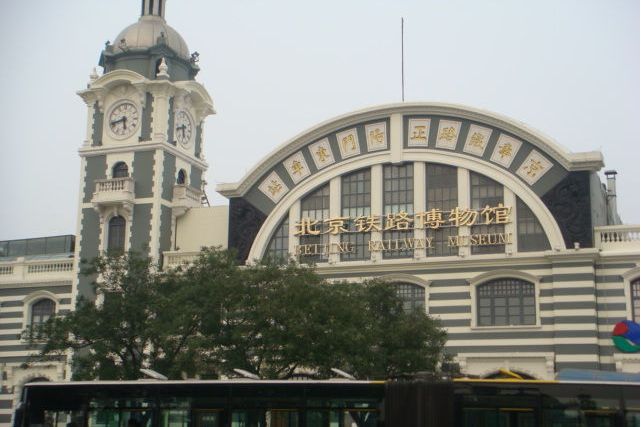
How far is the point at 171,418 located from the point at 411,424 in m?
5.95

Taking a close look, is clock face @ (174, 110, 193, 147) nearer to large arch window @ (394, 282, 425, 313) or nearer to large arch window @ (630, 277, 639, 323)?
large arch window @ (394, 282, 425, 313)

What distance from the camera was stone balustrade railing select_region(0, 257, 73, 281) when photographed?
49438mm

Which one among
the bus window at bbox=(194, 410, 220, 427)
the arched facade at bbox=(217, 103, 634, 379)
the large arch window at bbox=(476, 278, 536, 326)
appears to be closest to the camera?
the bus window at bbox=(194, 410, 220, 427)

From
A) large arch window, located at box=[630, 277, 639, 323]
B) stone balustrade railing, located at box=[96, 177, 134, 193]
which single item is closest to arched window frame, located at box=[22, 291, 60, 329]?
stone balustrade railing, located at box=[96, 177, 134, 193]

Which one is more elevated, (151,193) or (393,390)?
(151,193)

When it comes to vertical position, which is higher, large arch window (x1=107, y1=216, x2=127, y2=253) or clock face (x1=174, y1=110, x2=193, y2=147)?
clock face (x1=174, y1=110, x2=193, y2=147)

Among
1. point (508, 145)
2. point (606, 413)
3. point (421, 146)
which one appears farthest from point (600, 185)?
point (606, 413)

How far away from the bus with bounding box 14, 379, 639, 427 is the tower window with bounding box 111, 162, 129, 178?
25.1m

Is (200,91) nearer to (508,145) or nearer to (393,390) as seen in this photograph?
(508,145)

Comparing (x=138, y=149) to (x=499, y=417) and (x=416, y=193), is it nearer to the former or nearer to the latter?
(x=416, y=193)

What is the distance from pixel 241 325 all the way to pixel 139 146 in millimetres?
18787

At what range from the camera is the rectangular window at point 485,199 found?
41.0 meters

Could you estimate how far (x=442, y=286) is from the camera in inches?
1624

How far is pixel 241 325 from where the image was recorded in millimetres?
32062
